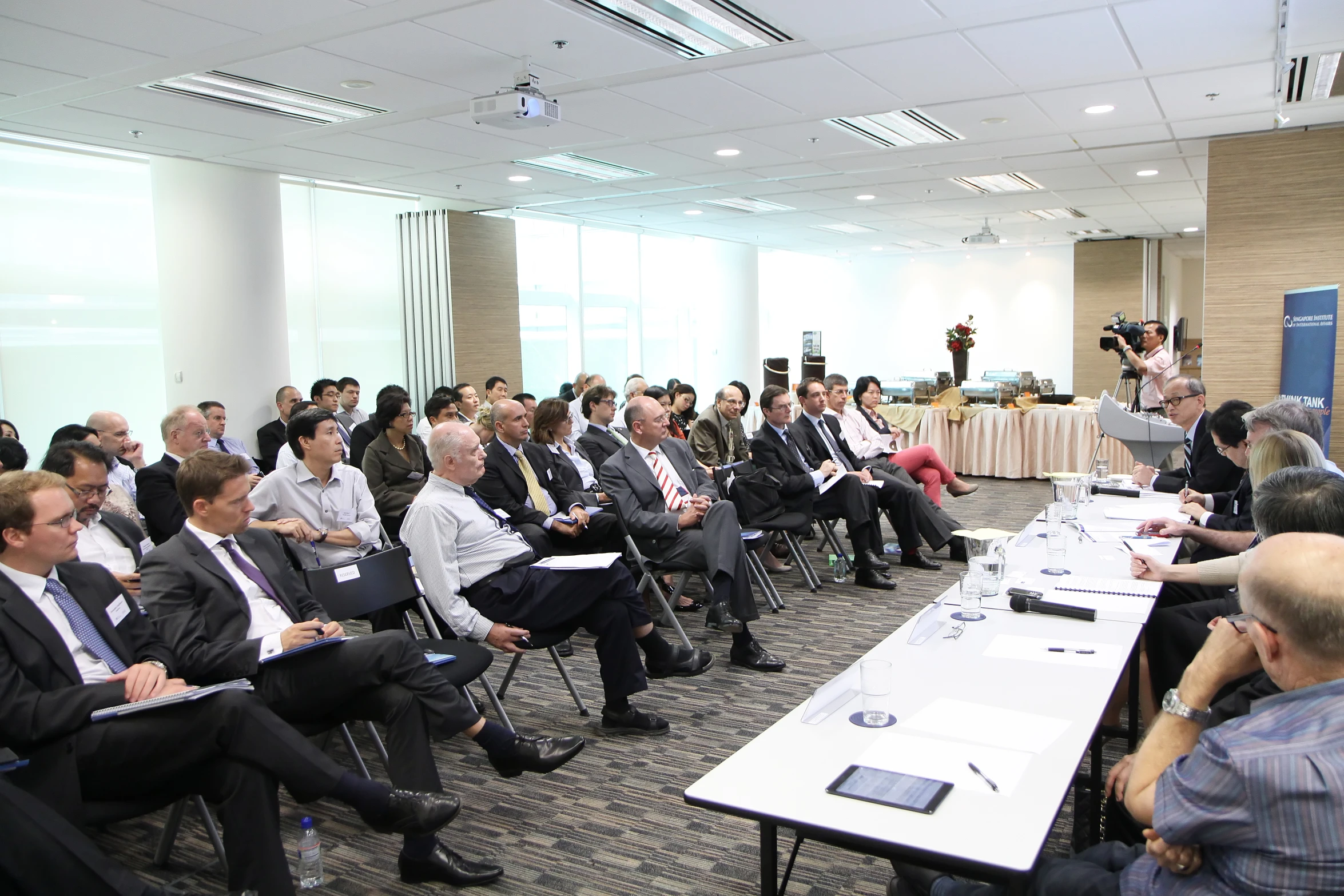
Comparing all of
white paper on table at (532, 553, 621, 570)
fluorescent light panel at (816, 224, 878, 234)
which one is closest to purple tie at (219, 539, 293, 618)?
white paper on table at (532, 553, 621, 570)

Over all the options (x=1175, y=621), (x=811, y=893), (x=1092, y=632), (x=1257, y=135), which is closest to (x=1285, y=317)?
(x=1257, y=135)

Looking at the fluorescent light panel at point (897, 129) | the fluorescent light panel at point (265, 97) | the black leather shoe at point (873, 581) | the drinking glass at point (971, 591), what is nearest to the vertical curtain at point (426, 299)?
the fluorescent light panel at point (265, 97)

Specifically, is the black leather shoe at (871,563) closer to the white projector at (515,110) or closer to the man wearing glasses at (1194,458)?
the man wearing glasses at (1194,458)

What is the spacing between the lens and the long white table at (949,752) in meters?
1.57

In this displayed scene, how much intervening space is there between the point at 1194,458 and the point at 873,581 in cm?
204

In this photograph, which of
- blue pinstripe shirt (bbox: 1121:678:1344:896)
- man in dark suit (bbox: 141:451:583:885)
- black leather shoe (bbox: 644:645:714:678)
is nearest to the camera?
blue pinstripe shirt (bbox: 1121:678:1344:896)

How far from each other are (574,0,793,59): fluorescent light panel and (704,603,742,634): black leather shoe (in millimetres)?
3045

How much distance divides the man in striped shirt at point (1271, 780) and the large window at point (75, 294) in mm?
8166

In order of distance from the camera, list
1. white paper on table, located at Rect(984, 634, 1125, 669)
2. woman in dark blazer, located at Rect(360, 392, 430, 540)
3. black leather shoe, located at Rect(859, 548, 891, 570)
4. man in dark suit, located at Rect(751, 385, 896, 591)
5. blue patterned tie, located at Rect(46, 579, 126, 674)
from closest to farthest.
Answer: white paper on table, located at Rect(984, 634, 1125, 669)
blue patterned tie, located at Rect(46, 579, 126, 674)
woman in dark blazer, located at Rect(360, 392, 430, 540)
man in dark suit, located at Rect(751, 385, 896, 591)
black leather shoe, located at Rect(859, 548, 891, 570)

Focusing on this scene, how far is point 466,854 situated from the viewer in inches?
114

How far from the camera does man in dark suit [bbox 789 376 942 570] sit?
6.53 meters

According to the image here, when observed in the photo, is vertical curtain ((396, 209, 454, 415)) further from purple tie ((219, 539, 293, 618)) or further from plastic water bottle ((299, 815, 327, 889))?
plastic water bottle ((299, 815, 327, 889))

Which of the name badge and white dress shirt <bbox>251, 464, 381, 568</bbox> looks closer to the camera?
the name badge

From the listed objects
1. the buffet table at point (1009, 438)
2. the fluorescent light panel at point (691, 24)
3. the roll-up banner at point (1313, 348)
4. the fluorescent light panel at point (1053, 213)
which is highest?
the fluorescent light panel at point (1053, 213)
